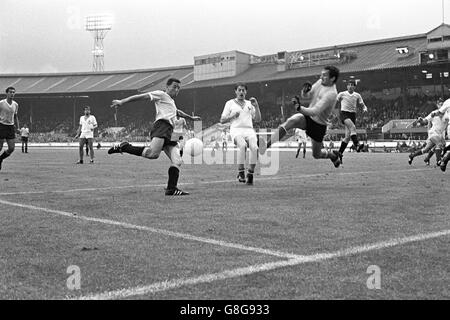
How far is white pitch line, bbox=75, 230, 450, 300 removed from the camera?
314 cm

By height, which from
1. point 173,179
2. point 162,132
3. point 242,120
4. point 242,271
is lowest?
point 242,271

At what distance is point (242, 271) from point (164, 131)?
5559mm

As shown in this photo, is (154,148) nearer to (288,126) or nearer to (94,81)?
(288,126)

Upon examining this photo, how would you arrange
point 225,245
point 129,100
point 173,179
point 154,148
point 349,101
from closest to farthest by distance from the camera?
point 225,245
point 173,179
point 129,100
point 154,148
point 349,101

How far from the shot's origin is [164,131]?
894 centimetres

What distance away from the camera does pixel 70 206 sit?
7035 millimetres

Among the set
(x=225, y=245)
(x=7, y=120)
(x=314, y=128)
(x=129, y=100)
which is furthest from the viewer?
(x=7, y=120)

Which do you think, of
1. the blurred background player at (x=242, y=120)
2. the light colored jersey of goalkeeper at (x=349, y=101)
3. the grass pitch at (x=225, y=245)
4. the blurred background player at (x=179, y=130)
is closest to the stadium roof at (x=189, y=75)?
the blurred background player at (x=179, y=130)

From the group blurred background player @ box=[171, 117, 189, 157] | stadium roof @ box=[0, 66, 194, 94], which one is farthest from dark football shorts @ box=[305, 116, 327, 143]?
stadium roof @ box=[0, 66, 194, 94]

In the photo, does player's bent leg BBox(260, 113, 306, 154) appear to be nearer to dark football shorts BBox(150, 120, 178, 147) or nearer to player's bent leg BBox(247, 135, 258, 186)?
player's bent leg BBox(247, 135, 258, 186)

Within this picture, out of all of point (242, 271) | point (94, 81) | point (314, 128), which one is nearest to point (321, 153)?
point (314, 128)

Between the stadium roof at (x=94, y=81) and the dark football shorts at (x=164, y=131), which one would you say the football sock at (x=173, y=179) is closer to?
the dark football shorts at (x=164, y=131)

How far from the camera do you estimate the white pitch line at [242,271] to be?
10.3 ft

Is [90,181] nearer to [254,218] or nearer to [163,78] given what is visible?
[254,218]
